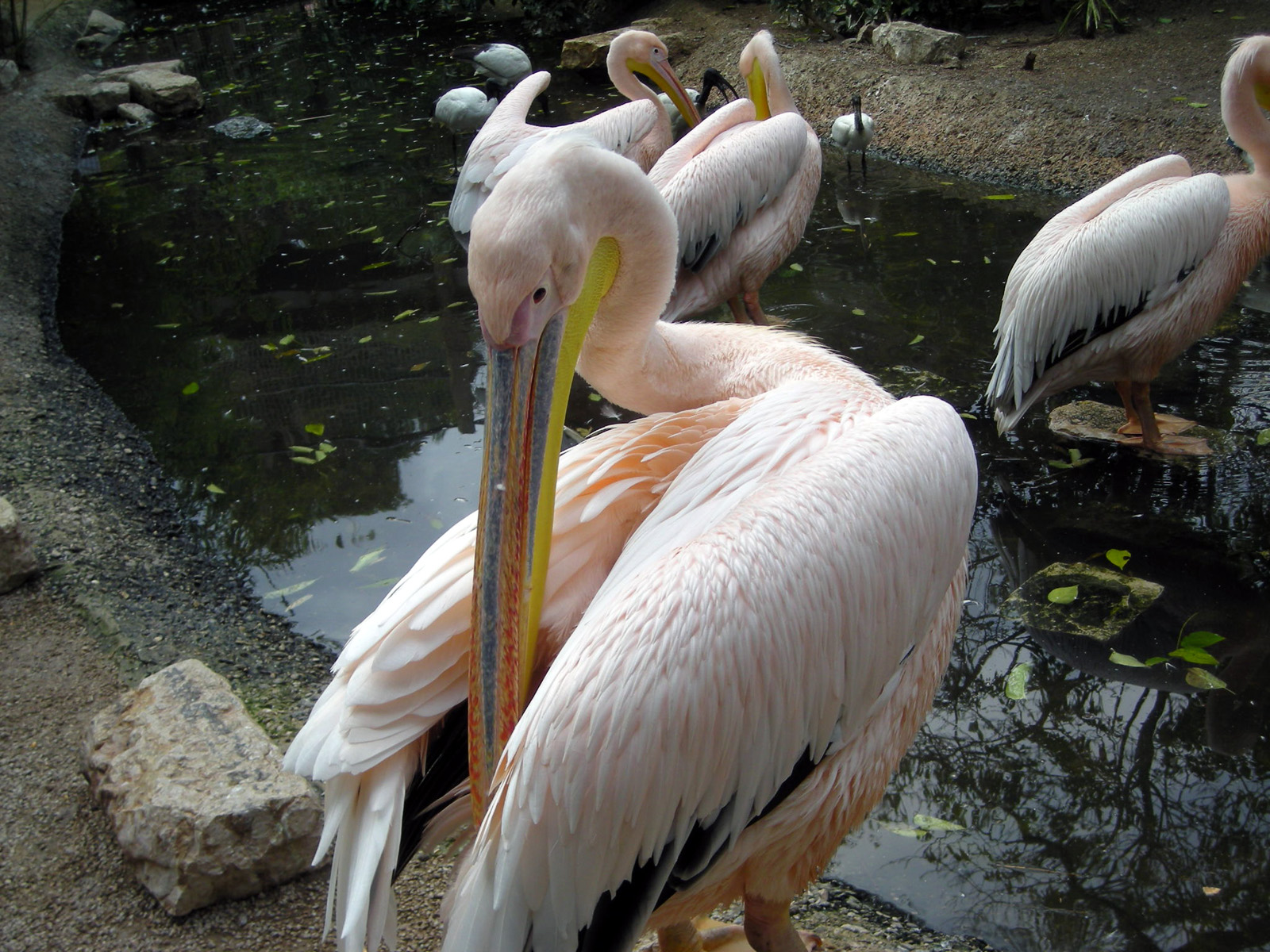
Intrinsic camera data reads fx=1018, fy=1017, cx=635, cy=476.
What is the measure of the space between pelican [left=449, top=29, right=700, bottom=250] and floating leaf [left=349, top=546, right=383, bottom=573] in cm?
238

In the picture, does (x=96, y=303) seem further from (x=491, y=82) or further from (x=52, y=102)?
(x=52, y=102)

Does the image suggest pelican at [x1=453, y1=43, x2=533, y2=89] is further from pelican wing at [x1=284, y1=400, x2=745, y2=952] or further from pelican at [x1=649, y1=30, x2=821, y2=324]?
pelican wing at [x1=284, y1=400, x2=745, y2=952]

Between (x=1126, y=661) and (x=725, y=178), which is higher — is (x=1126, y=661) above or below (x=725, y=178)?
below

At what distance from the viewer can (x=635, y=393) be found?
89.3 inches

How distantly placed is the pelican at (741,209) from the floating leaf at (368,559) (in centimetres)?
197

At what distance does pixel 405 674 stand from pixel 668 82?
5657 millimetres

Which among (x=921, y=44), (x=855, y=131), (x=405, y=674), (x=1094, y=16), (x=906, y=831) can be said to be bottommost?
(x=906, y=831)

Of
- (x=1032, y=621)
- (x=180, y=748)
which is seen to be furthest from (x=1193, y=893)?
(x=180, y=748)

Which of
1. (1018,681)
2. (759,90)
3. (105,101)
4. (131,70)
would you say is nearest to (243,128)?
(105,101)

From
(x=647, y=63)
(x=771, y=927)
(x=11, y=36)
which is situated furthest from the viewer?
(x=11, y=36)

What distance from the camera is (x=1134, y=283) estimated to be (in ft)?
12.9

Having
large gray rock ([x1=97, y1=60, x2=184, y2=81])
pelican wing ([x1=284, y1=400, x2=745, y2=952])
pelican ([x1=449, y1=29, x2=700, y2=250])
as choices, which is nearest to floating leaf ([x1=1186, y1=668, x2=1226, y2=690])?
pelican wing ([x1=284, y1=400, x2=745, y2=952])

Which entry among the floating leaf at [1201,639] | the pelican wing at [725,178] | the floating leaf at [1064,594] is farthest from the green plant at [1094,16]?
the floating leaf at [1201,639]

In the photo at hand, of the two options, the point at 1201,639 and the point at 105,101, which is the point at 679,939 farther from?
the point at 105,101
